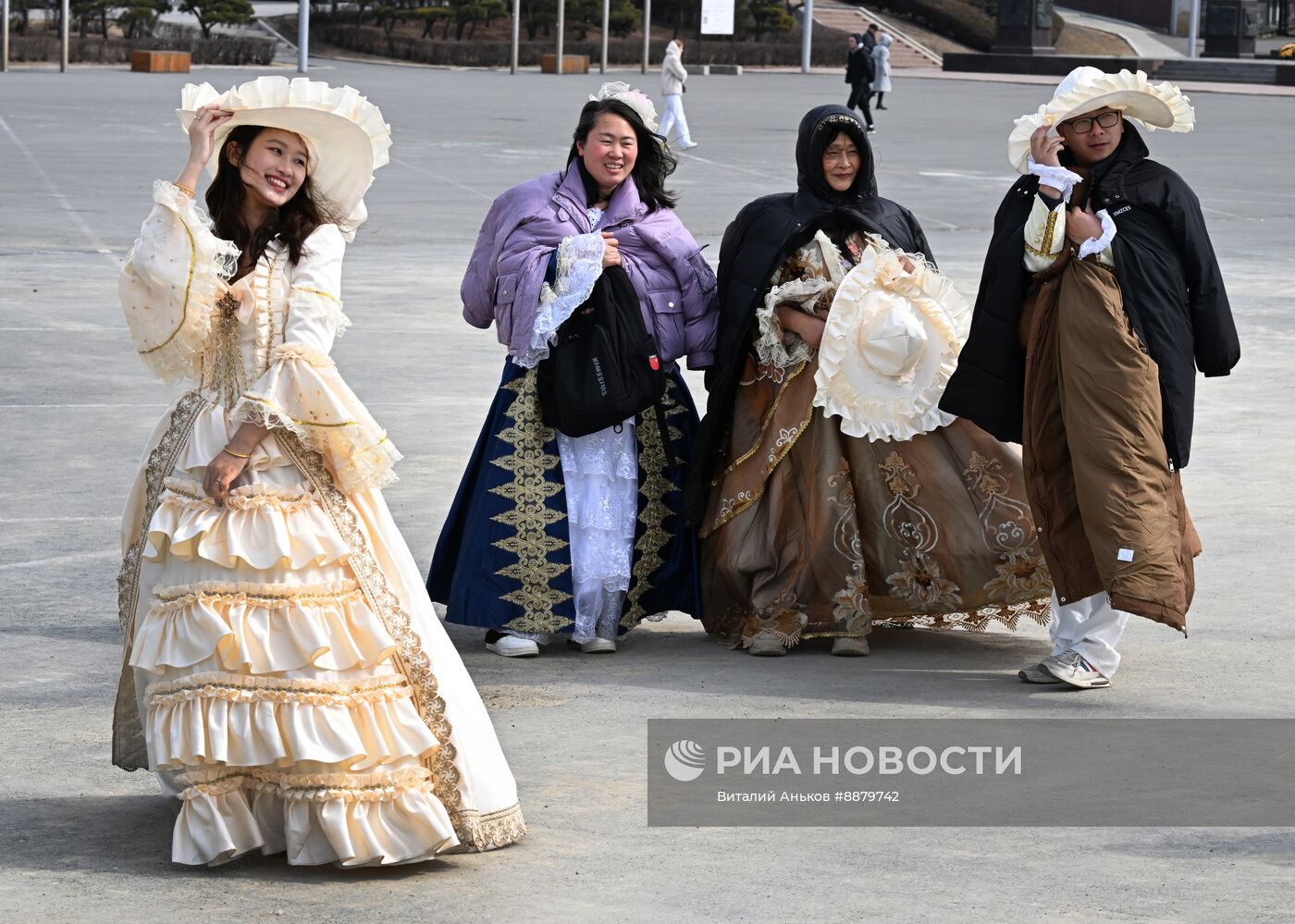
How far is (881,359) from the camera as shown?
21.5 feet

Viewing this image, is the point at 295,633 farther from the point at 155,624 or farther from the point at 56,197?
the point at 56,197

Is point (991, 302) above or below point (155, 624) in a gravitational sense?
above

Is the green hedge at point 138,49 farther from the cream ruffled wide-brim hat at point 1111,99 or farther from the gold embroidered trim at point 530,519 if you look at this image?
the cream ruffled wide-brim hat at point 1111,99

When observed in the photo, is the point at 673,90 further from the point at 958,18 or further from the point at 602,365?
the point at 958,18

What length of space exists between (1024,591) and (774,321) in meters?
1.21

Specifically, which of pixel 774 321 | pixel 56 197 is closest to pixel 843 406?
pixel 774 321

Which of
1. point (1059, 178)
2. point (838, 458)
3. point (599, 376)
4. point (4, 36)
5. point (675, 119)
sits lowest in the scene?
point (838, 458)

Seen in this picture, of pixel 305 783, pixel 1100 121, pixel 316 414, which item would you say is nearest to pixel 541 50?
pixel 1100 121

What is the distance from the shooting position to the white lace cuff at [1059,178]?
6023mm

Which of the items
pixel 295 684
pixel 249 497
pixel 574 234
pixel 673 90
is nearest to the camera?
pixel 295 684

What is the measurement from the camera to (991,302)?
632 centimetres

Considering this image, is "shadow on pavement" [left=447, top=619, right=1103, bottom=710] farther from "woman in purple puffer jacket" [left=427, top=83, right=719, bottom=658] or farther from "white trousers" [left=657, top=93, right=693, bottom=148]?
"white trousers" [left=657, top=93, right=693, bottom=148]

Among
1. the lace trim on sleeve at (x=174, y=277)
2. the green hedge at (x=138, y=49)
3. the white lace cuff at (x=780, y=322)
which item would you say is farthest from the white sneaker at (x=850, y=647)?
the green hedge at (x=138, y=49)

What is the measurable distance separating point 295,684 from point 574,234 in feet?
8.69
